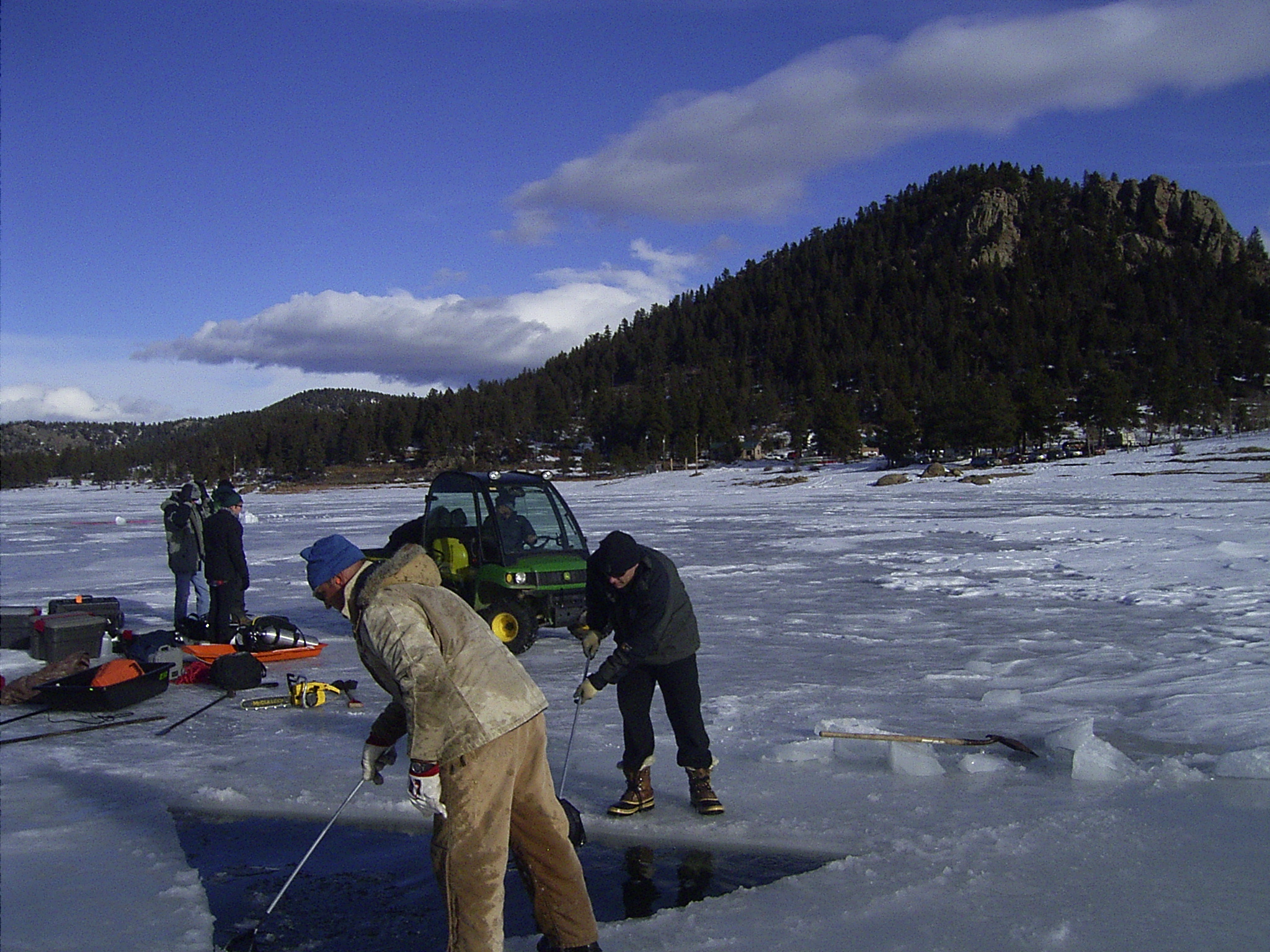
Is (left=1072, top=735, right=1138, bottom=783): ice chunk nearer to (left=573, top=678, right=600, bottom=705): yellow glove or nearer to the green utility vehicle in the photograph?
(left=573, top=678, right=600, bottom=705): yellow glove

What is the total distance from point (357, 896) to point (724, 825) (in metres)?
1.93

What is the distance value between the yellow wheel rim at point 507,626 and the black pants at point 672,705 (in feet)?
15.0

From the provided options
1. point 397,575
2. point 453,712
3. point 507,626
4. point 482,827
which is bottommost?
point 507,626

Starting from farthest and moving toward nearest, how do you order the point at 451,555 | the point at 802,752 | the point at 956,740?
the point at 451,555 < the point at 802,752 < the point at 956,740

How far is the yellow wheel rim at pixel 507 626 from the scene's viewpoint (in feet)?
31.4

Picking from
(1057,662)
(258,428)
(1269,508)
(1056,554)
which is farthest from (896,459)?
(258,428)

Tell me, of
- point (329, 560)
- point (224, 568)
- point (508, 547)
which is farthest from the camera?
point (224, 568)

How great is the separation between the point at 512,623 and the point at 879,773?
190 inches

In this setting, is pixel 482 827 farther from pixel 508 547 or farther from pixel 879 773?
pixel 508 547

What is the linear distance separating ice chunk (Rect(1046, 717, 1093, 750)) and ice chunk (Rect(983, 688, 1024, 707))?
1.25 metres

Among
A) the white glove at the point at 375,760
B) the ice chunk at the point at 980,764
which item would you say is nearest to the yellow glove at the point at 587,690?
the white glove at the point at 375,760

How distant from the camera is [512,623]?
9633mm

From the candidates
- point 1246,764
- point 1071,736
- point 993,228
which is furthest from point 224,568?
point 993,228

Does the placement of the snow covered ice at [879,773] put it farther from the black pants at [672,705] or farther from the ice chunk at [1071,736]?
the black pants at [672,705]
